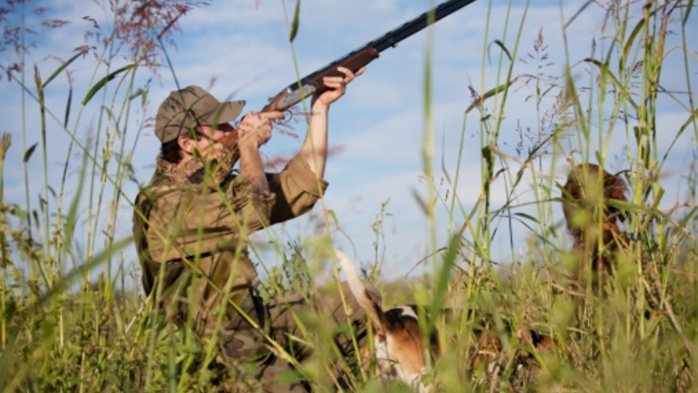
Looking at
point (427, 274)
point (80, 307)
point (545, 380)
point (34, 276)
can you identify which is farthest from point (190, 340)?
point (545, 380)

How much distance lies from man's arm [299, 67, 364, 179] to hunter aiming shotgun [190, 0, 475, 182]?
0.04 meters

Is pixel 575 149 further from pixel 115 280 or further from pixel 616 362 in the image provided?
pixel 115 280

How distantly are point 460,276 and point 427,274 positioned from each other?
0.11 meters

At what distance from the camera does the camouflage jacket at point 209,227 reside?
2994 mm

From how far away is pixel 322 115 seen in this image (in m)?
4.18

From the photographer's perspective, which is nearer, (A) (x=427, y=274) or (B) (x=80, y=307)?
(B) (x=80, y=307)

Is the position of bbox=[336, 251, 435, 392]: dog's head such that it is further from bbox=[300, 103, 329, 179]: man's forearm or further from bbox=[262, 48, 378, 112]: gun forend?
bbox=[262, 48, 378, 112]: gun forend

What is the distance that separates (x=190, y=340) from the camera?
94.4 inches

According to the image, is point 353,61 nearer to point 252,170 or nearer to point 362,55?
point 362,55

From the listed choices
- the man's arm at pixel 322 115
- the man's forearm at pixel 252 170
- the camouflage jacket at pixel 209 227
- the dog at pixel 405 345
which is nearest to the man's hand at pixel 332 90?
the man's arm at pixel 322 115

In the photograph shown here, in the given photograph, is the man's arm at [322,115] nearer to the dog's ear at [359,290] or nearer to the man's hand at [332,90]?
the man's hand at [332,90]

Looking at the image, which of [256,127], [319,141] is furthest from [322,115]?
[256,127]

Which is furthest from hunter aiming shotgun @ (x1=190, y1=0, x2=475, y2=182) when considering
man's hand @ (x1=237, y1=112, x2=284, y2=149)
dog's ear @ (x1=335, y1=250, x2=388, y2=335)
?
dog's ear @ (x1=335, y1=250, x2=388, y2=335)

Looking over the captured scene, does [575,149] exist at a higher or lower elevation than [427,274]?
higher
